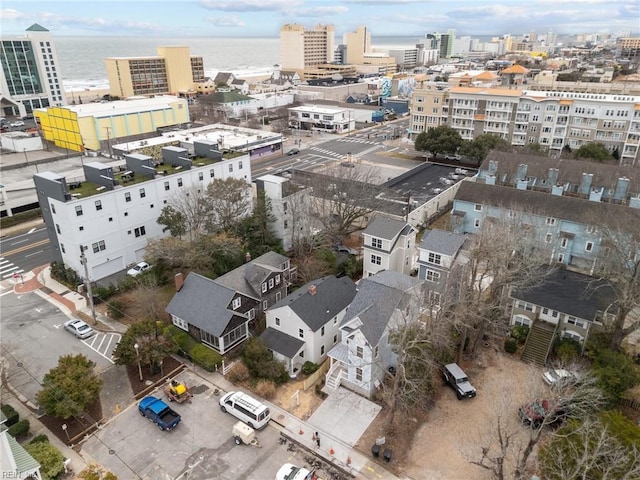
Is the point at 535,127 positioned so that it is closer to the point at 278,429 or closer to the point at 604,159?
the point at 604,159

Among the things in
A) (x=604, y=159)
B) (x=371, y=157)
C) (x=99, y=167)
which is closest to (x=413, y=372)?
(x=99, y=167)

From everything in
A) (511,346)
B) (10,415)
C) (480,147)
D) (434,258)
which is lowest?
(511,346)

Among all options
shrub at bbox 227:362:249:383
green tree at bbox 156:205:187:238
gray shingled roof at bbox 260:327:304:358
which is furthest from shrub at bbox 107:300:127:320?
gray shingled roof at bbox 260:327:304:358

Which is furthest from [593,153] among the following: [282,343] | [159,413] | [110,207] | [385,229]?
[159,413]

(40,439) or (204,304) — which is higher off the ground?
(204,304)

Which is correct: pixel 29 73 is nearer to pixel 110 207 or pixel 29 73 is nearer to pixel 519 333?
pixel 110 207

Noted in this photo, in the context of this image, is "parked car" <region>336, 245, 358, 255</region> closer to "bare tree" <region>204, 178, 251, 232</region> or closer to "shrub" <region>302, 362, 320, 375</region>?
"bare tree" <region>204, 178, 251, 232</region>

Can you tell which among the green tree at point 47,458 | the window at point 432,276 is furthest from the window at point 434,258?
the green tree at point 47,458
